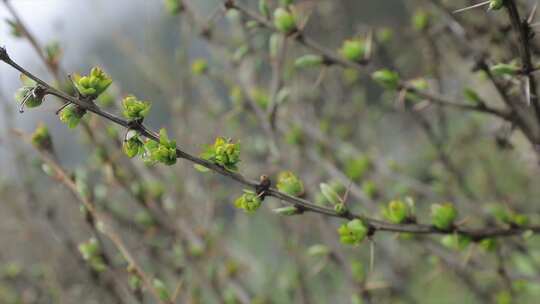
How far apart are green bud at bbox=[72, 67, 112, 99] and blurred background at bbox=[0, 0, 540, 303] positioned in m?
0.28

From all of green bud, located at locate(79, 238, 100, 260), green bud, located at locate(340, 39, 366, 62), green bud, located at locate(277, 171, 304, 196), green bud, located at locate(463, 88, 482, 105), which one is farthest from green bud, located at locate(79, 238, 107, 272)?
green bud, located at locate(463, 88, 482, 105)

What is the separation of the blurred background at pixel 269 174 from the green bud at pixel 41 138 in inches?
2.6

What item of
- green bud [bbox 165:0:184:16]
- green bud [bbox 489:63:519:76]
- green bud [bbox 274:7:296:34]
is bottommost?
green bud [bbox 489:63:519:76]

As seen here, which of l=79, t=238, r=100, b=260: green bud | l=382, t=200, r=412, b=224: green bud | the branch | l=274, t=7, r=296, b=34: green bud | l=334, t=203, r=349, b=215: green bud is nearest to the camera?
the branch

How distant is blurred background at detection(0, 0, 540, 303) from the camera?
77.9 inches

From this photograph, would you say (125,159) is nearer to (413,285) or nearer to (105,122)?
(105,122)

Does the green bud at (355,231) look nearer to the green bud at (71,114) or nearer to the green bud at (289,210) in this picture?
the green bud at (289,210)

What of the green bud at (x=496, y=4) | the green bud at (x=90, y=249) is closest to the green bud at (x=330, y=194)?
the green bud at (x=496, y=4)

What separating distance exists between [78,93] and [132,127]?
105mm

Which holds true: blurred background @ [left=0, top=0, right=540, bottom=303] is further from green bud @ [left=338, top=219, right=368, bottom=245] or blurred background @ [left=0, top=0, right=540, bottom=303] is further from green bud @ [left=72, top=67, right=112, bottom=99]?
green bud @ [left=72, top=67, right=112, bottom=99]

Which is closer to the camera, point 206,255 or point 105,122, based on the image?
point 105,122

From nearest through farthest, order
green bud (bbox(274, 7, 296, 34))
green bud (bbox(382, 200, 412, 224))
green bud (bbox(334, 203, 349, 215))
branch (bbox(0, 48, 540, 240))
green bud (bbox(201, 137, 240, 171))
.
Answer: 1. branch (bbox(0, 48, 540, 240))
2. green bud (bbox(201, 137, 240, 171))
3. green bud (bbox(334, 203, 349, 215))
4. green bud (bbox(382, 200, 412, 224))
5. green bud (bbox(274, 7, 296, 34))

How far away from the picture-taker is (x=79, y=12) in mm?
5230

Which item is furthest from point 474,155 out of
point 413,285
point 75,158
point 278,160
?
point 75,158
